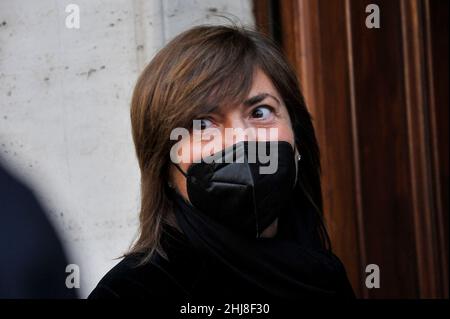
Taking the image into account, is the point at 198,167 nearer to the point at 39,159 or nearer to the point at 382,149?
the point at 39,159

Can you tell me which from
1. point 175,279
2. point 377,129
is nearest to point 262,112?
point 175,279

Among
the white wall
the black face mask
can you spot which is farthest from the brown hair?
the white wall

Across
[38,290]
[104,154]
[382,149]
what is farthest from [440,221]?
[38,290]

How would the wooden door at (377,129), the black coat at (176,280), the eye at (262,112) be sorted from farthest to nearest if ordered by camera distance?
the wooden door at (377,129), the eye at (262,112), the black coat at (176,280)

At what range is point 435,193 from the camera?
286 centimetres

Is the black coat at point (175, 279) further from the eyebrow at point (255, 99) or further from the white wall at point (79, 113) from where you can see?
the white wall at point (79, 113)

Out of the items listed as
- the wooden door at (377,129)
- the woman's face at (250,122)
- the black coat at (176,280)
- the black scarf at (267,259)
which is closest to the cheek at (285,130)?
the woman's face at (250,122)

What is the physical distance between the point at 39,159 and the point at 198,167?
0.94 m

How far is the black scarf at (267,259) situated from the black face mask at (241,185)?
0.10ft

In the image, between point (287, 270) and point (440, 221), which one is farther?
point (440, 221)

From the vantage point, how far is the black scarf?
1.68 m

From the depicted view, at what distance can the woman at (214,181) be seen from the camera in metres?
1.64

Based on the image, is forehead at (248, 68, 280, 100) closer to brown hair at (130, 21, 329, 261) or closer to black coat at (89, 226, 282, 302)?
brown hair at (130, 21, 329, 261)
